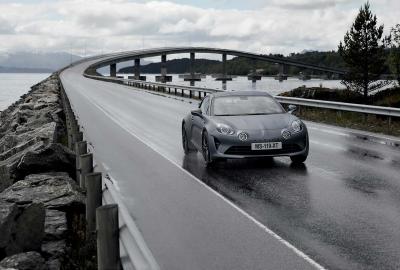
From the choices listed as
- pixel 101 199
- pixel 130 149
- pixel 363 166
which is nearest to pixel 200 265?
pixel 101 199

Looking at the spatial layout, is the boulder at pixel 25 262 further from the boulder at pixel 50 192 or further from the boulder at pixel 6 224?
the boulder at pixel 50 192

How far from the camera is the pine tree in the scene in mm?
64562

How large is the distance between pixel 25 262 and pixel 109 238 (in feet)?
4.65

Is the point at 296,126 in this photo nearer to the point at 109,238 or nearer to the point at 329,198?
the point at 329,198

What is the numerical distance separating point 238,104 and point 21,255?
26.1 feet

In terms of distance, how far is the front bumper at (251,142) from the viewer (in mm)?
10930

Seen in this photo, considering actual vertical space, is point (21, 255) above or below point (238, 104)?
below

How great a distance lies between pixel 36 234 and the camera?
5.60 metres

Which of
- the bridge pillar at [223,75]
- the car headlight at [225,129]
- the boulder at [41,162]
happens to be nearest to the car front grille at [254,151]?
the car headlight at [225,129]

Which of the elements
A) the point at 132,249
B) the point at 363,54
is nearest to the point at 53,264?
the point at 132,249

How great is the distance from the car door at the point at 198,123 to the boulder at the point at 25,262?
722 centimetres

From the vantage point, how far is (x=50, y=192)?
296 inches

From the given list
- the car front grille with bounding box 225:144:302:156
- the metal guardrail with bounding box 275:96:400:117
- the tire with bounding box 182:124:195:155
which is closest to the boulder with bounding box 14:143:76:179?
the car front grille with bounding box 225:144:302:156

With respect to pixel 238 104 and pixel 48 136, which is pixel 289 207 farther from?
pixel 48 136
